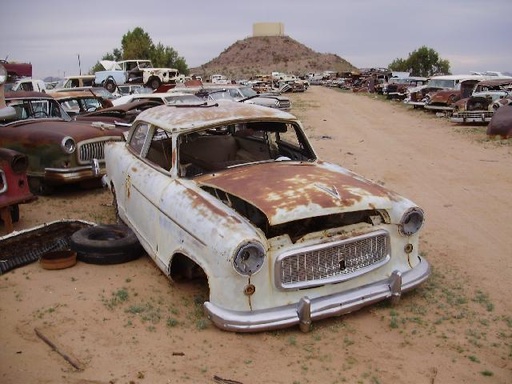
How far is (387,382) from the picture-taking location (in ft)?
10.3

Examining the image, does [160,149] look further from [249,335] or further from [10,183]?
[249,335]

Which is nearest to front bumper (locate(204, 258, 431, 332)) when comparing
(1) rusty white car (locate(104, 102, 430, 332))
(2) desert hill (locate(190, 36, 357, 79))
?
(1) rusty white car (locate(104, 102, 430, 332))

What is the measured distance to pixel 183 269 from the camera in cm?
440

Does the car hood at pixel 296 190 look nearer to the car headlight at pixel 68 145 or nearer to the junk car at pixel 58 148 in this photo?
the junk car at pixel 58 148

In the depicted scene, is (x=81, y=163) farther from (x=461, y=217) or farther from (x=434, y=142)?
(x=434, y=142)

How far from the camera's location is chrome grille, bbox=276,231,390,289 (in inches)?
143

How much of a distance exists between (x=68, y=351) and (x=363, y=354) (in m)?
1.97

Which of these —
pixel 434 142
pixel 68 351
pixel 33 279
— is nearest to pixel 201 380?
pixel 68 351

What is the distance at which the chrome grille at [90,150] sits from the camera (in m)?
7.41

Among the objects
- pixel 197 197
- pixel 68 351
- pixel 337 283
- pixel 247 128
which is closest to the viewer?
pixel 68 351

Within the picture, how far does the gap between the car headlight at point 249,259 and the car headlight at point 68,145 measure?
4602 millimetres

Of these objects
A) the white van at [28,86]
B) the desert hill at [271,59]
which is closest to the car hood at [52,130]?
the white van at [28,86]

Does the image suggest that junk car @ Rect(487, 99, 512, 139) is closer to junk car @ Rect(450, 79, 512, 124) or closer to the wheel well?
junk car @ Rect(450, 79, 512, 124)

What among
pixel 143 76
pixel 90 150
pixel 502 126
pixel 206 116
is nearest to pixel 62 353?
pixel 206 116
